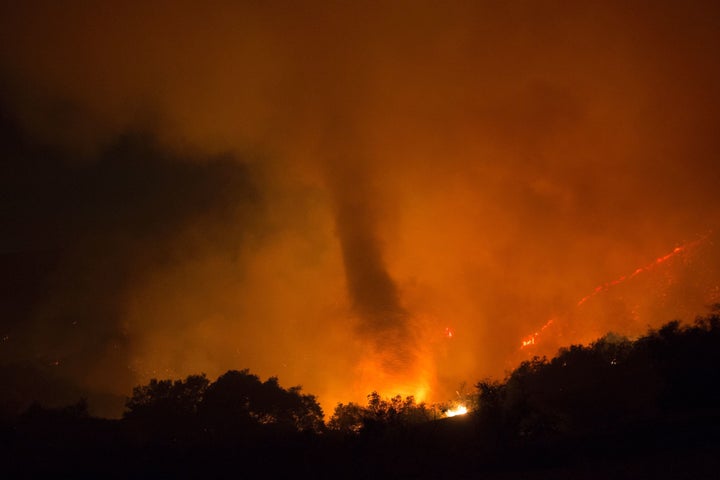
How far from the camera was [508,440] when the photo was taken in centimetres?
1666

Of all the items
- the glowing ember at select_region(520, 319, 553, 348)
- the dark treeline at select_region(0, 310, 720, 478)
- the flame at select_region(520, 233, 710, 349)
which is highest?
the flame at select_region(520, 233, 710, 349)

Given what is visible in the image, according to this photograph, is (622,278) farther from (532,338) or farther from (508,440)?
(508,440)

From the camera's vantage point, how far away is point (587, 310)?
2544 inches

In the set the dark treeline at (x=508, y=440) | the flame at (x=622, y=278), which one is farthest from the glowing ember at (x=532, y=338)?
the dark treeline at (x=508, y=440)

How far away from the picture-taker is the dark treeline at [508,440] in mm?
13578

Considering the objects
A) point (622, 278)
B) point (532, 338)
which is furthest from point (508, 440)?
point (622, 278)

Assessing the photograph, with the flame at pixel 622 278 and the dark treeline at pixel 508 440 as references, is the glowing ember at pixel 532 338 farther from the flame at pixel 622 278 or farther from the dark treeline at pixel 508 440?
the dark treeline at pixel 508 440

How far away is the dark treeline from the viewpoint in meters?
13.6

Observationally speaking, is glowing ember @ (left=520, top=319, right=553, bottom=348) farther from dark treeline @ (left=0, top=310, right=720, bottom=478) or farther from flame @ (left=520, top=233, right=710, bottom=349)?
dark treeline @ (left=0, top=310, right=720, bottom=478)

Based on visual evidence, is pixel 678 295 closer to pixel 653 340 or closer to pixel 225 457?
pixel 653 340

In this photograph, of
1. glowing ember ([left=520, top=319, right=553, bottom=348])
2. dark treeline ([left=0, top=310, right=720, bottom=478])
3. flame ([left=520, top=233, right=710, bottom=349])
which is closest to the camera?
dark treeline ([left=0, top=310, right=720, bottom=478])

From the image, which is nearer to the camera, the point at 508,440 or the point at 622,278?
the point at 508,440

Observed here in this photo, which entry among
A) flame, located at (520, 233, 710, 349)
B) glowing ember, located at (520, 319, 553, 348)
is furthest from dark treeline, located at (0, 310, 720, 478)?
flame, located at (520, 233, 710, 349)

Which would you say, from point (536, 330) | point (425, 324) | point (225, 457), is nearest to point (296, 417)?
point (225, 457)
